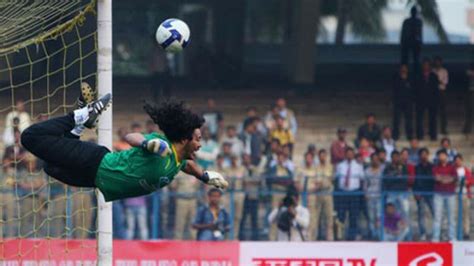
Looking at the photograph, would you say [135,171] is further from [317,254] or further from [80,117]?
[317,254]

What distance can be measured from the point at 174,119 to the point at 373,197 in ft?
28.1

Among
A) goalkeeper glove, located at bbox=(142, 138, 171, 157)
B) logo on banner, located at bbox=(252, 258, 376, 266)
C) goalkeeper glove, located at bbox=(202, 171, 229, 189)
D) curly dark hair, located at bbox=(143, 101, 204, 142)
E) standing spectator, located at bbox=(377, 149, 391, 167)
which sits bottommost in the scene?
logo on banner, located at bbox=(252, 258, 376, 266)

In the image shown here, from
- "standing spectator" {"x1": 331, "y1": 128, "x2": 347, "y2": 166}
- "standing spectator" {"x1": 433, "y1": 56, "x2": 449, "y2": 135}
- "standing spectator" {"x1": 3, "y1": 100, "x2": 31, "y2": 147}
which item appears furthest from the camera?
"standing spectator" {"x1": 433, "y1": 56, "x2": 449, "y2": 135}

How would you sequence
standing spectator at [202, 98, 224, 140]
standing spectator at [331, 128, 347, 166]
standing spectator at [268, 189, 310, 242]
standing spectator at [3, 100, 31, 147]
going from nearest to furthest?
standing spectator at [3, 100, 31, 147] → standing spectator at [268, 189, 310, 242] → standing spectator at [331, 128, 347, 166] → standing spectator at [202, 98, 224, 140]

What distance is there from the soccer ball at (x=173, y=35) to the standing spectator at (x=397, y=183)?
7719 mm

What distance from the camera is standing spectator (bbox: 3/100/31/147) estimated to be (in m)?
14.1

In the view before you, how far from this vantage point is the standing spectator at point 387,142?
18270 millimetres

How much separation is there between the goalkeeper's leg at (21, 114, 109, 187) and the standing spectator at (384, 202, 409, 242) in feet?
27.7

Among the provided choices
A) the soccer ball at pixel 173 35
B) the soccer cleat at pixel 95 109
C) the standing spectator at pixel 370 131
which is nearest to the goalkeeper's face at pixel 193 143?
the soccer cleat at pixel 95 109

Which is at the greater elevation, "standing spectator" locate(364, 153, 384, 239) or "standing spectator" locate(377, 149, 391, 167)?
"standing spectator" locate(377, 149, 391, 167)

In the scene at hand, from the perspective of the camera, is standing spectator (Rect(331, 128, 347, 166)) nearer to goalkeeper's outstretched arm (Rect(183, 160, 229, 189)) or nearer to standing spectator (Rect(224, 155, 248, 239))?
standing spectator (Rect(224, 155, 248, 239))

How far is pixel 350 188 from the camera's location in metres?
16.8

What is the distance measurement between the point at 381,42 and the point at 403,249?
9.93m

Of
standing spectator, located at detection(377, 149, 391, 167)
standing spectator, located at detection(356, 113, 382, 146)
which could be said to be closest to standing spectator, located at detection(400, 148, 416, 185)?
standing spectator, located at detection(377, 149, 391, 167)
